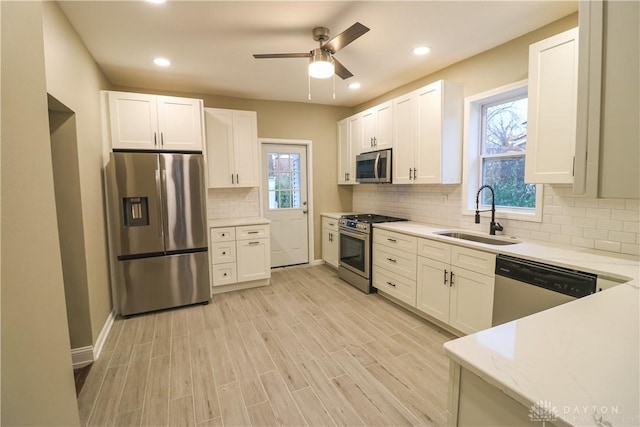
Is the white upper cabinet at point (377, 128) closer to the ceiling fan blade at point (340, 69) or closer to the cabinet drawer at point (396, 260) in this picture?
the ceiling fan blade at point (340, 69)

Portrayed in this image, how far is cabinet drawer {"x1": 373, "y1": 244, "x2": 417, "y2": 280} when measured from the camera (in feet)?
10.4

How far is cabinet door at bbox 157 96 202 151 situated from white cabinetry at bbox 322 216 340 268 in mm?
2224

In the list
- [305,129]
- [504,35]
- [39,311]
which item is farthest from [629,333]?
[305,129]

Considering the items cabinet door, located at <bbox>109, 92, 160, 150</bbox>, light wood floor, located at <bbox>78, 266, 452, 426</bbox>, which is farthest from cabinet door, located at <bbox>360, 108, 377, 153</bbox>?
cabinet door, located at <bbox>109, 92, 160, 150</bbox>

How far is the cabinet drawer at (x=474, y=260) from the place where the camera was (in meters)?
2.34

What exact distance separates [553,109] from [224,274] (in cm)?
373

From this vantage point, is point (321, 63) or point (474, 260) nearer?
point (321, 63)

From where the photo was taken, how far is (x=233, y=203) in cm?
446

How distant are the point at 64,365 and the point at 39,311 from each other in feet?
1.10

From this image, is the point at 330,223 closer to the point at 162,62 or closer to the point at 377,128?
the point at 377,128

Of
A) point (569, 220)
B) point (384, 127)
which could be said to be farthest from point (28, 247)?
point (384, 127)

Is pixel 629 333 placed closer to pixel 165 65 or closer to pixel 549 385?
pixel 549 385

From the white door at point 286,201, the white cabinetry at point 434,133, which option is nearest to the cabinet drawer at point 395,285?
the white cabinetry at point 434,133

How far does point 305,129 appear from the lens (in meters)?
4.92
